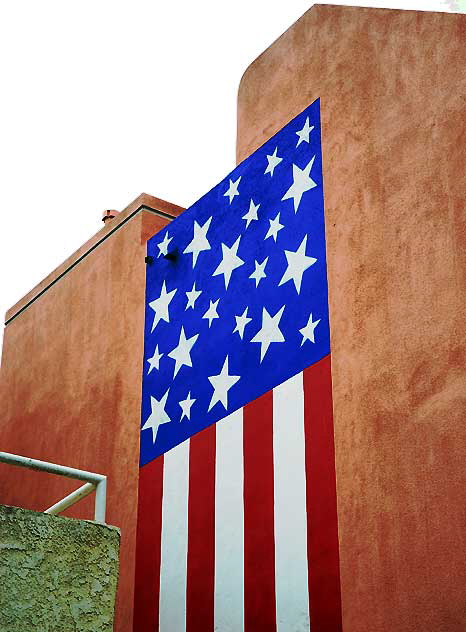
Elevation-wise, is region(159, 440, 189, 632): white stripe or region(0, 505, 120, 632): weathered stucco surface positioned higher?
region(159, 440, 189, 632): white stripe

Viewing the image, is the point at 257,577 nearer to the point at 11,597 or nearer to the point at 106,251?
the point at 11,597

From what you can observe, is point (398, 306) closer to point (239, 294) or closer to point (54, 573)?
point (239, 294)

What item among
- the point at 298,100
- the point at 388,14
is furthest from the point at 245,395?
the point at 388,14

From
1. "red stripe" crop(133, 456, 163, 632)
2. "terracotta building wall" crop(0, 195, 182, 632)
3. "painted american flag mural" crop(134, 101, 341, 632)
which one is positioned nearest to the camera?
"painted american flag mural" crop(134, 101, 341, 632)

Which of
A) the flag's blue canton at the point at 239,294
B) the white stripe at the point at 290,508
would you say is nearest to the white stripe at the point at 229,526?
the flag's blue canton at the point at 239,294

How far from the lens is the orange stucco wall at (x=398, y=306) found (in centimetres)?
609

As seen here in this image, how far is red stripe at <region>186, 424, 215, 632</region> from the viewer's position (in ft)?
25.0

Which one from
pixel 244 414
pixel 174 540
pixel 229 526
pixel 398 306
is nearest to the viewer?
pixel 398 306

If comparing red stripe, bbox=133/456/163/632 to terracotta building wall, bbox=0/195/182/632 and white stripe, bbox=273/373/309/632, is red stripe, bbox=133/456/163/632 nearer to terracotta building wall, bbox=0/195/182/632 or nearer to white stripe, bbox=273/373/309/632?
terracotta building wall, bbox=0/195/182/632

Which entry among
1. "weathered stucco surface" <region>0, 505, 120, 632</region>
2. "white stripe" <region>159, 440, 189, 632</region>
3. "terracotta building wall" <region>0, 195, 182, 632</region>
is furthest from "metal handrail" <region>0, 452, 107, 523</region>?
"terracotta building wall" <region>0, 195, 182, 632</region>

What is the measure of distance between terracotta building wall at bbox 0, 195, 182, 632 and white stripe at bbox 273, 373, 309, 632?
1.77 m

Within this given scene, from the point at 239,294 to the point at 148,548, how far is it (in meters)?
2.20

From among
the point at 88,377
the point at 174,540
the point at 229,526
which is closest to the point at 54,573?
the point at 229,526

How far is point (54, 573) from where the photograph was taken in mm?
4613
